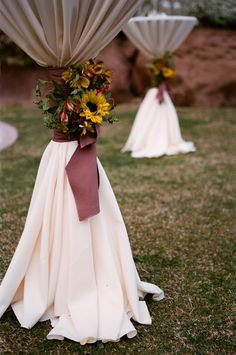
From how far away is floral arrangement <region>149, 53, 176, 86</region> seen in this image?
7.27 meters

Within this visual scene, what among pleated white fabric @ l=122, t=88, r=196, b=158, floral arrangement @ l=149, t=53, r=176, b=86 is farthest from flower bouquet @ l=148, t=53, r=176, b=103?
pleated white fabric @ l=122, t=88, r=196, b=158

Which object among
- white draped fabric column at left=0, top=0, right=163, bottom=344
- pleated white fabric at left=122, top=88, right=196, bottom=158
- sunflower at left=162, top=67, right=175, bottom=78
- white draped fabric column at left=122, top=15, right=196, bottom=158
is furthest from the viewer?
pleated white fabric at left=122, top=88, right=196, bottom=158

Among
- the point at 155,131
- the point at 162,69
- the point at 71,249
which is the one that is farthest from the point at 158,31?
the point at 71,249

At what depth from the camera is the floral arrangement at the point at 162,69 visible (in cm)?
727

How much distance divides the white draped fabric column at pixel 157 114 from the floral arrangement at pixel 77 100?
4.27 meters

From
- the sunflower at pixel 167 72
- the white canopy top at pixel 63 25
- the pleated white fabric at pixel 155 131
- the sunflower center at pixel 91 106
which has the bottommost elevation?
the pleated white fabric at pixel 155 131

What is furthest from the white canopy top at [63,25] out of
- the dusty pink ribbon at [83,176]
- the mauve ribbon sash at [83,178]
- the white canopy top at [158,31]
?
the white canopy top at [158,31]

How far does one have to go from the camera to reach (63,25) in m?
2.74

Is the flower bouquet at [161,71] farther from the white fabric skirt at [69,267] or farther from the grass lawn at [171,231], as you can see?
the white fabric skirt at [69,267]

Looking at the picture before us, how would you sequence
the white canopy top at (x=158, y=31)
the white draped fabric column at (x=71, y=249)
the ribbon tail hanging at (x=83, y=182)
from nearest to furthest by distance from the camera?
1. the white draped fabric column at (x=71, y=249)
2. the ribbon tail hanging at (x=83, y=182)
3. the white canopy top at (x=158, y=31)

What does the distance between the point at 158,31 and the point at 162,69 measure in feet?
1.83

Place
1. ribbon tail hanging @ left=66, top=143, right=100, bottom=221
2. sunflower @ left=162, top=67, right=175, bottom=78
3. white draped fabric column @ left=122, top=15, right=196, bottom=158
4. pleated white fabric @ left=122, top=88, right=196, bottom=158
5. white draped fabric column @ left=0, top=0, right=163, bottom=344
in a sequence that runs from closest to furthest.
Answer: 1. white draped fabric column @ left=0, top=0, right=163, bottom=344
2. ribbon tail hanging @ left=66, top=143, right=100, bottom=221
3. white draped fabric column @ left=122, top=15, right=196, bottom=158
4. sunflower @ left=162, top=67, right=175, bottom=78
5. pleated white fabric @ left=122, top=88, right=196, bottom=158

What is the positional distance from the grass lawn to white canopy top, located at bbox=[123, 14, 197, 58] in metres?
1.60

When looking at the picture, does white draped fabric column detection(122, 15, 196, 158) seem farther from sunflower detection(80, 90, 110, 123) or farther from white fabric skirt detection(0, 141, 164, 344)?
sunflower detection(80, 90, 110, 123)
